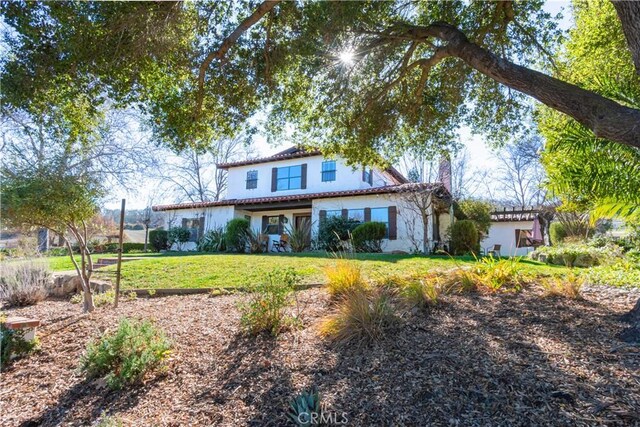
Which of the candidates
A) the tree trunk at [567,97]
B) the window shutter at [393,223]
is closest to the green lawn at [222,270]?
the tree trunk at [567,97]

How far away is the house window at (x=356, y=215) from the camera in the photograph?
15.9 metres

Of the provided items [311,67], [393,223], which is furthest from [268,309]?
[393,223]

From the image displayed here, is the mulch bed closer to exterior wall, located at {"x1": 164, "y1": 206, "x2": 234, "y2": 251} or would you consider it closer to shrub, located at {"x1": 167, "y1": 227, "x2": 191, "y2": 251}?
exterior wall, located at {"x1": 164, "y1": 206, "x2": 234, "y2": 251}

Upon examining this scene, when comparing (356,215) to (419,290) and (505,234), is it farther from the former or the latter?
(505,234)

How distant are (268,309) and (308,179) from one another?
14609 millimetres

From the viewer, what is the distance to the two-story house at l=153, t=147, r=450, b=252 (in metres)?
14.9

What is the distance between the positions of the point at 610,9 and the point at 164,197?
27.5 metres

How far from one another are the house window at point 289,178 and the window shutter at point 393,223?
17.6 ft

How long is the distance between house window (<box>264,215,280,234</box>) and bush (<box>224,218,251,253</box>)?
233 cm

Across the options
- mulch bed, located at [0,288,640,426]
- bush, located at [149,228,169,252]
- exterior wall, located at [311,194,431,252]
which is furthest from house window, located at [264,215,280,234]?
mulch bed, located at [0,288,640,426]

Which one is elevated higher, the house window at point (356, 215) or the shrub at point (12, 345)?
the house window at point (356, 215)

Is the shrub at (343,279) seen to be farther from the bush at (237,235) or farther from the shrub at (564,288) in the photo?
the bush at (237,235)

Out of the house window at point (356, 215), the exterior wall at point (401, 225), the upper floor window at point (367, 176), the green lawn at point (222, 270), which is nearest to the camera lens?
the green lawn at point (222, 270)

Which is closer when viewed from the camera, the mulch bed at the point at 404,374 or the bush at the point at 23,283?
the mulch bed at the point at 404,374
